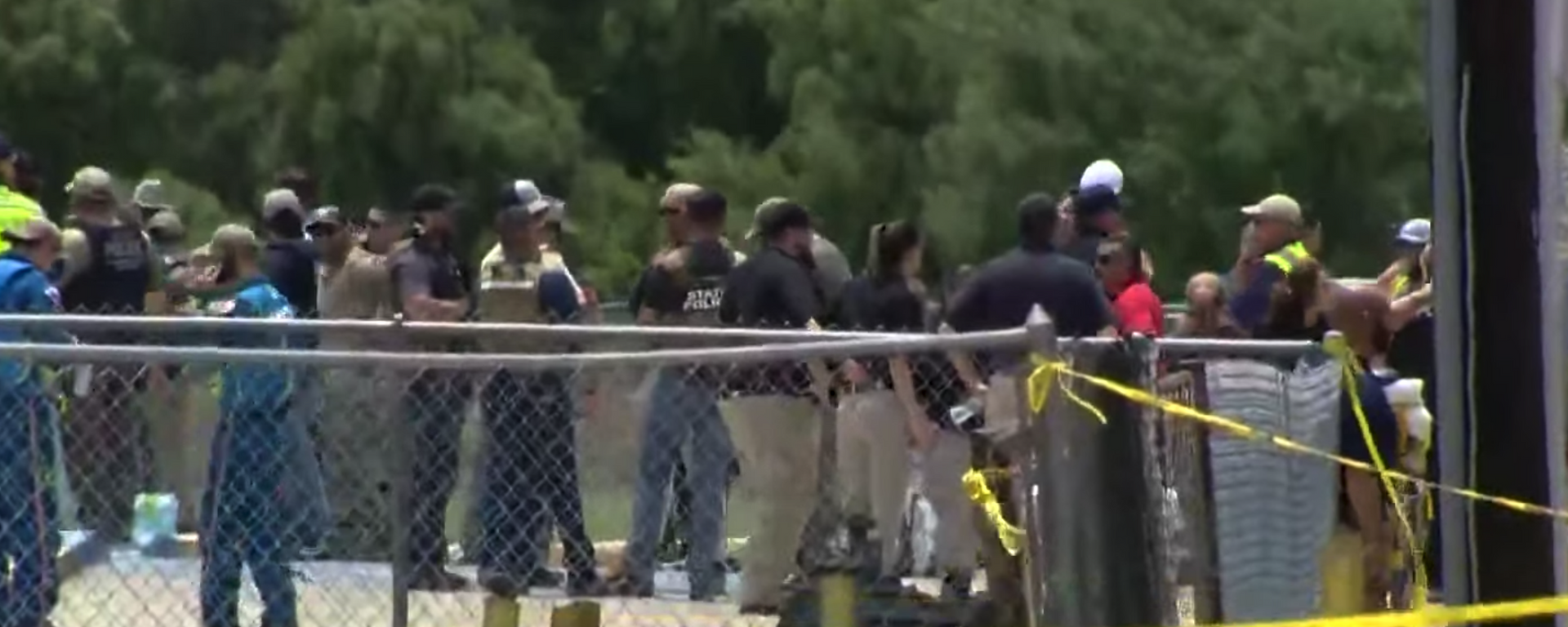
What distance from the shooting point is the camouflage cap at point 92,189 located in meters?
12.1

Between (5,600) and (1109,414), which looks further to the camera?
(5,600)

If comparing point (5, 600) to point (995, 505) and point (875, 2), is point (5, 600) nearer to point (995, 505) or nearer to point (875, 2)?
point (995, 505)

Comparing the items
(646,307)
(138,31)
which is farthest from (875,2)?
(646,307)

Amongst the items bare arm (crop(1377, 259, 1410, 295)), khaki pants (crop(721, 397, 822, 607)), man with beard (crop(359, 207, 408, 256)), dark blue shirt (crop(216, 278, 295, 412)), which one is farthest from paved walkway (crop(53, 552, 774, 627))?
bare arm (crop(1377, 259, 1410, 295))

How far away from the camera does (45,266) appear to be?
1054cm

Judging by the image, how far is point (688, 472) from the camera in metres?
8.83

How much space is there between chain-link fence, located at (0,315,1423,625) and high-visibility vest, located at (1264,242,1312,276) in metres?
2.58

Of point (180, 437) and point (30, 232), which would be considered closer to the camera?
point (180, 437)

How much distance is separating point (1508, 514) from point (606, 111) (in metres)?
40.0

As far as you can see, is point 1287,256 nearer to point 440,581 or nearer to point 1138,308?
point 1138,308

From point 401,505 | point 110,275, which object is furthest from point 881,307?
point 110,275

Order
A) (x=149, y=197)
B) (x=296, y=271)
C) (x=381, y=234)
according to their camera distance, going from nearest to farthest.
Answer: (x=296, y=271), (x=381, y=234), (x=149, y=197)

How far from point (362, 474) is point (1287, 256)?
13.7 ft

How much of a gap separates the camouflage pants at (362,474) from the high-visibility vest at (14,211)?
2.29m
